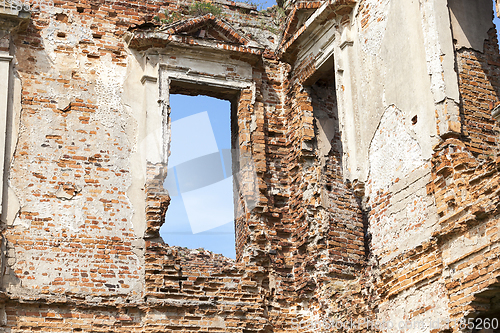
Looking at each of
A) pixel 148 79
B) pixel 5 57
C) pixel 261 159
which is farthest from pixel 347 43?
pixel 5 57

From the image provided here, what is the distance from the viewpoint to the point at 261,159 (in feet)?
33.5

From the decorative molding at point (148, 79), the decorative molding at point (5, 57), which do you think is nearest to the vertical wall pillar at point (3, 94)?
the decorative molding at point (5, 57)

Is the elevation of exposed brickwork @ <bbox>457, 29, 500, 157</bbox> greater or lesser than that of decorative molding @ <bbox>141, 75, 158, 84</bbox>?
lesser

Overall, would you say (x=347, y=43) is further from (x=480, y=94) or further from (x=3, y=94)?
(x=3, y=94)

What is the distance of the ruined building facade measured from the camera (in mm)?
7445

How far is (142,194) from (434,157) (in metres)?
4.00

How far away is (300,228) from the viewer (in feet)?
32.3

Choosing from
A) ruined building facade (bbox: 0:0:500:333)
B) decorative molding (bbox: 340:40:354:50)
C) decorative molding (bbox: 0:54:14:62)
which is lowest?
ruined building facade (bbox: 0:0:500:333)

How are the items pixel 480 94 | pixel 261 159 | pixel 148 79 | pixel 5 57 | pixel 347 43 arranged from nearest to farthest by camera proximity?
pixel 480 94 → pixel 347 43 → pixel 5 57 → pixel 148 79 → pixel 261 159

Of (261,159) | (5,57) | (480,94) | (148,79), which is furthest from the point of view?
(261,159)

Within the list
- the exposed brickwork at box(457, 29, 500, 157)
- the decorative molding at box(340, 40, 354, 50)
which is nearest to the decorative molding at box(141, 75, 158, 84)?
the decorative molding at box(340, 40, 354, 50)

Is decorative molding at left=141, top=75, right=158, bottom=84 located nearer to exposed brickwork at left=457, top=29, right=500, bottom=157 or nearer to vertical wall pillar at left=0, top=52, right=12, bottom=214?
vertical wall pillar at left=0, top=52, right=12, bottom=214

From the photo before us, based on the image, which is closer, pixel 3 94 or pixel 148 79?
pixel 3 94

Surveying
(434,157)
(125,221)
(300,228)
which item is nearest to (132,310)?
(125,221)
